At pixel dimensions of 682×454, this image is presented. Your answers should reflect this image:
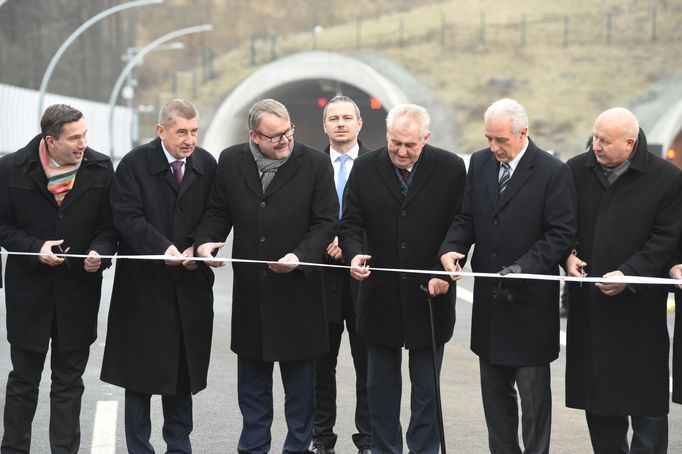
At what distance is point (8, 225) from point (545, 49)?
7371 cm

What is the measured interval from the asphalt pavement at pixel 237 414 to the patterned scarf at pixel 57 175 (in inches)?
66.2

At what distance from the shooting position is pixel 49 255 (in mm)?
7797

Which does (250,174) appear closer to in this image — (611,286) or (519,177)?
(519,177)

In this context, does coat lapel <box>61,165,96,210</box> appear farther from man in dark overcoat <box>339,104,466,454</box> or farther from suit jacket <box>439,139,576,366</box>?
suit jacket <box>439,139,576,366</box>

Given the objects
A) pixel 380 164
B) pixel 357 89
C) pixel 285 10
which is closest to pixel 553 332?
pixel 380 164

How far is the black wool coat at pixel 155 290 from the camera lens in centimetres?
793

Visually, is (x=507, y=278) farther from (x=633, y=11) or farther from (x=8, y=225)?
(x=633, y=11)

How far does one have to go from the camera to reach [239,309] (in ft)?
26.9

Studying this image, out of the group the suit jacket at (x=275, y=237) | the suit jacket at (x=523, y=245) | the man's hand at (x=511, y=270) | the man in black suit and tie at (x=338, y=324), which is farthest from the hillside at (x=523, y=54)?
the man's hand at (x=511, y=270)

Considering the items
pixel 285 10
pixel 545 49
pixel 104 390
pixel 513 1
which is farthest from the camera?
pixel 285 10

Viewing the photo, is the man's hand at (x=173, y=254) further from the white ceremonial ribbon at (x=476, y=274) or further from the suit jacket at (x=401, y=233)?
the suit jacket at (x=401, y=233)

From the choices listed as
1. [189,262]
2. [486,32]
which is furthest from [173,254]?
[486,32]

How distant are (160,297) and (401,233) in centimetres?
144

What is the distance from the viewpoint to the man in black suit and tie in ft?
29.0
